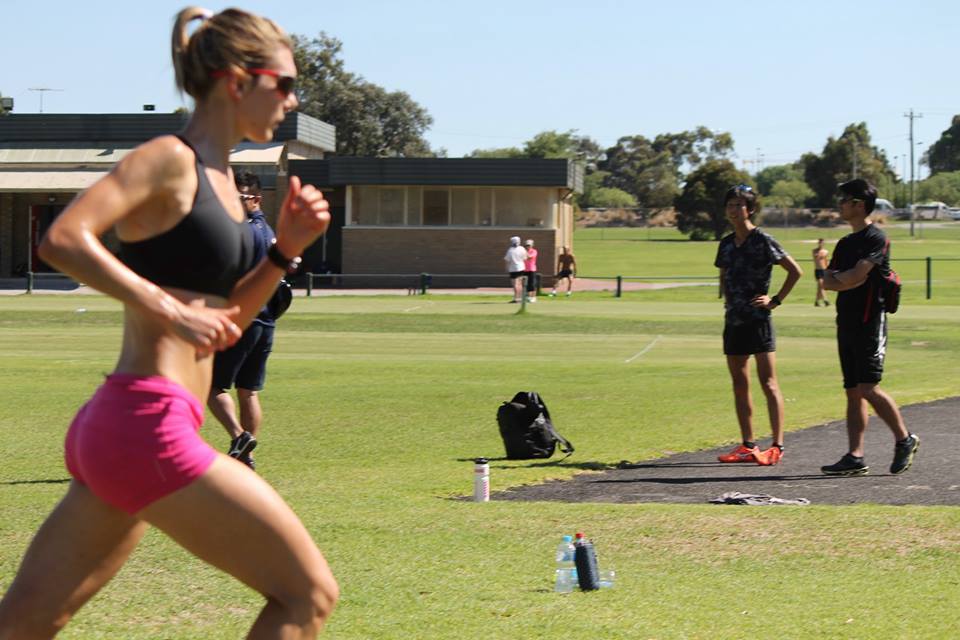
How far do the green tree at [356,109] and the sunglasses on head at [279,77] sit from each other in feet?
364

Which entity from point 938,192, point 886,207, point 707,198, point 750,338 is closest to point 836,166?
point 886,207

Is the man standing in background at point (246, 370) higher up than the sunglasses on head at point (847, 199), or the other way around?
the sunglasses on head at point (847, 199)

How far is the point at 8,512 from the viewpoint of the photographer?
27.9 ft

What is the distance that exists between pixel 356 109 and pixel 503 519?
362 feet

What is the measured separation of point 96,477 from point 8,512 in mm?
5192

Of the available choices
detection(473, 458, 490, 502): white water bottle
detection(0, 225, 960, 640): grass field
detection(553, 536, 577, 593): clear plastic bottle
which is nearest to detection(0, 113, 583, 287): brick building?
detection(0, 225, 960, 640): grass field

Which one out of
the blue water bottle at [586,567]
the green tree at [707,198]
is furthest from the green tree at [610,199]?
the blue water bottle at [586,567]

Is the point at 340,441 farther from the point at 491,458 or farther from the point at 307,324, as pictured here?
the point at 307,324

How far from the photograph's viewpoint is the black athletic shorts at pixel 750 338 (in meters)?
11.2

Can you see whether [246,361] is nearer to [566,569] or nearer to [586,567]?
[566,569]

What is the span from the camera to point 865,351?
411 inches

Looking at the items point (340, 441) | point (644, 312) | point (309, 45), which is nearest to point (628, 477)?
point (340, 441)

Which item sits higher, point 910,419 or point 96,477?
point 96,477

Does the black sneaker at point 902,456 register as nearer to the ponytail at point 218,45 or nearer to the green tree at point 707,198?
the ponytail at point 218,45
